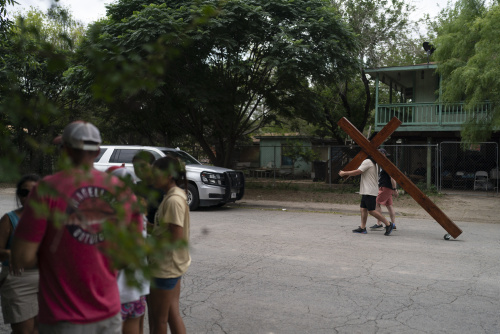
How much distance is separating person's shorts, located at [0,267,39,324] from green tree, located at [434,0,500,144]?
1289 centimetres

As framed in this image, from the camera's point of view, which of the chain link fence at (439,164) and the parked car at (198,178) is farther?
the chain link fence at (439,164)

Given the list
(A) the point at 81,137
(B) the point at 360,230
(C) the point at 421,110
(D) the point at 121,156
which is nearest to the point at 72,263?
(A) the point at 81,137

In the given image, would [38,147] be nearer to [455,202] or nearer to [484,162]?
[455,202]

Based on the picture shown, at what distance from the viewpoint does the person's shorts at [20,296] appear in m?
3.42

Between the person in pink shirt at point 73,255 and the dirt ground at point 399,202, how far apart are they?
12294mm

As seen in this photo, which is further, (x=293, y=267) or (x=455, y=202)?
(x=455, y=202)

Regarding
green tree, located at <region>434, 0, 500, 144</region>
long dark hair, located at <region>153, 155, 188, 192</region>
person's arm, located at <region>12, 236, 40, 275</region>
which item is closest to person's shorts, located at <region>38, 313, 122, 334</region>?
person's arm, located at <region>12, 236, 40, 275</region>

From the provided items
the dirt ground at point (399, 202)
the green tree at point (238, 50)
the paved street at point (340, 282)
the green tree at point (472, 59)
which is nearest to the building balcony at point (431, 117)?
the dirt ground at point (399, 202)

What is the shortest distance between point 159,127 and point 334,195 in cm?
908

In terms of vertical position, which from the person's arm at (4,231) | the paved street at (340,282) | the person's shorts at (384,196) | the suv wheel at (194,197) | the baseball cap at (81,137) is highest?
the baseball cap at (81,137)

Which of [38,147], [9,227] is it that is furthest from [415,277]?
[38,147]

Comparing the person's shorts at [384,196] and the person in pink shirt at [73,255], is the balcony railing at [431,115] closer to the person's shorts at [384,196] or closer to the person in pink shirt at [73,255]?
the person's shorts at [384,196]

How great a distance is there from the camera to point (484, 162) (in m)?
22.1

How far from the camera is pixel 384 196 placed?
33.7ft
